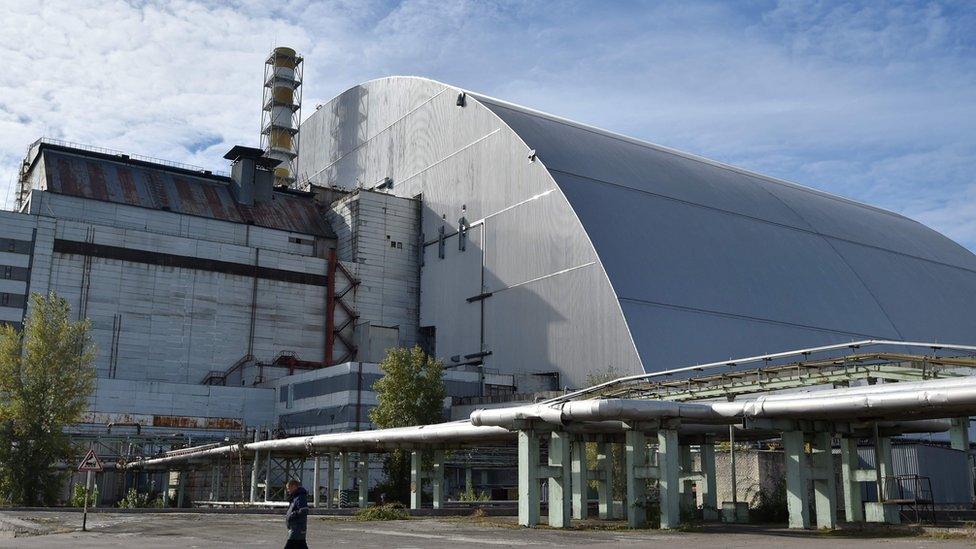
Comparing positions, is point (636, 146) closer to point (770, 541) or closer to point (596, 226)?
point (596, 226)

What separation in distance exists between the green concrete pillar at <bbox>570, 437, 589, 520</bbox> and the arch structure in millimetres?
21988

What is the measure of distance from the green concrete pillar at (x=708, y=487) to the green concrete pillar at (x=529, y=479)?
7.95 m

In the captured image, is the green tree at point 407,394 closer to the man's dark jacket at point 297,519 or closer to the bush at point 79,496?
the bush at point 79,496

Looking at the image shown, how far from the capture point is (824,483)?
93.6ft

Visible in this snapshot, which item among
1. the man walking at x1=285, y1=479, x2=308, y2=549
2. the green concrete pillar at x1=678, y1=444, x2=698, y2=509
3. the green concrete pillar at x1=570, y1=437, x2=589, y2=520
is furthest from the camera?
the green concrete pillar at x1=570, y1=437, x2=589, y2=520

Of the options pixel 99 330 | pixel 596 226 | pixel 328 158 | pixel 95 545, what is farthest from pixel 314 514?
pixel 328 158

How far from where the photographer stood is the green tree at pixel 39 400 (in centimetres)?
4897

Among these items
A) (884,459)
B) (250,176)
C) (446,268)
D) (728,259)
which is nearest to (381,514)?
(884,459)

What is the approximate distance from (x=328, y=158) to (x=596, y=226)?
4621cm

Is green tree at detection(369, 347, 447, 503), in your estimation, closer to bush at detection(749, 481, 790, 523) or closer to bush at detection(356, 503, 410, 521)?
bush at detection(356, 503, 410, 521)

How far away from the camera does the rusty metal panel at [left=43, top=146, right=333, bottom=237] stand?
7556 cm

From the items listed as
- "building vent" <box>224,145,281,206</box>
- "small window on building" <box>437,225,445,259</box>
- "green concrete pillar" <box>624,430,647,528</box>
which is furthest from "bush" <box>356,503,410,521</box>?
"building vent" <box>224,145,281,206</box>

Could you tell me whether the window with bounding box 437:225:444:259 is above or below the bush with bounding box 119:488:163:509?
above

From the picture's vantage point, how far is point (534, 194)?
65438 mm
